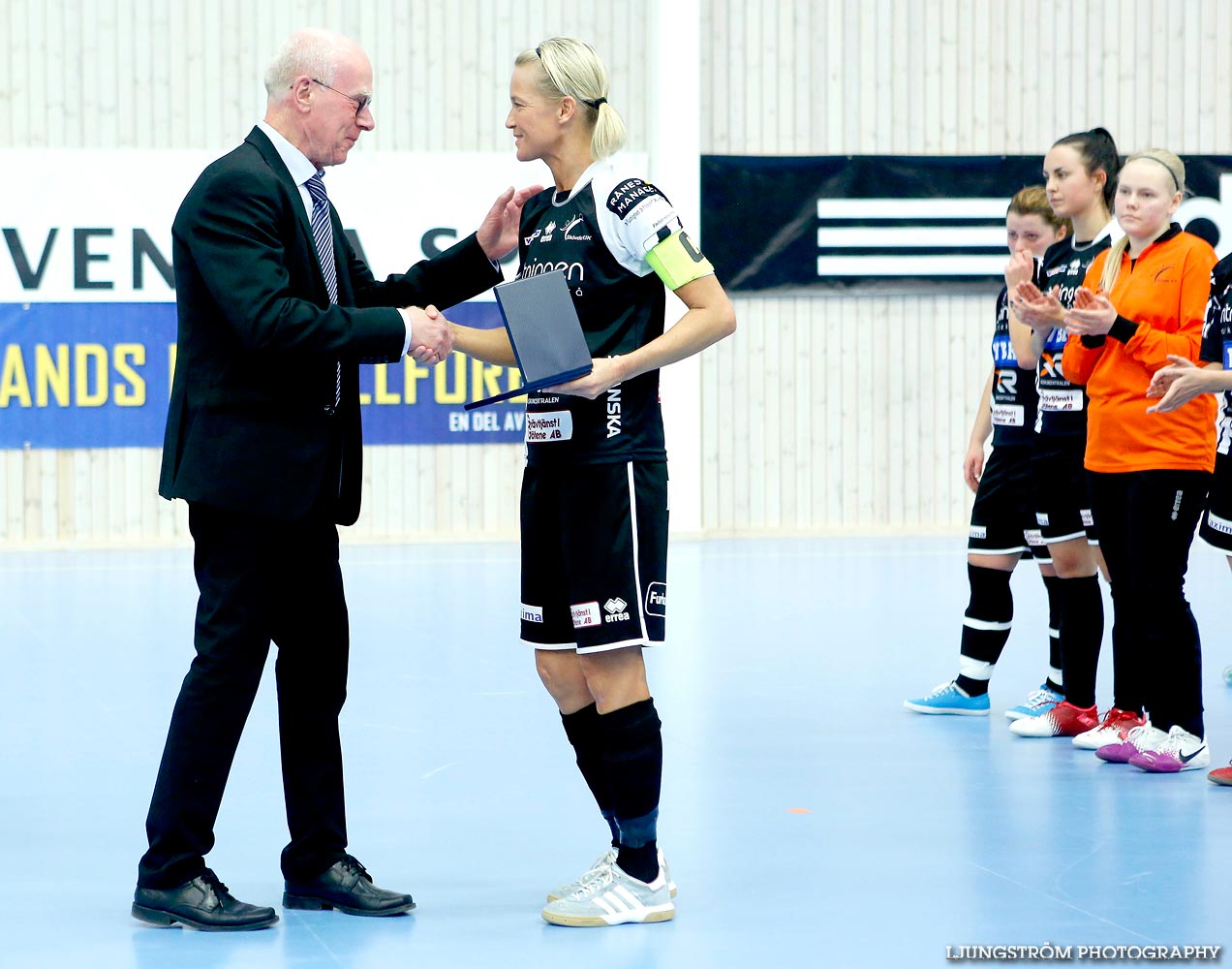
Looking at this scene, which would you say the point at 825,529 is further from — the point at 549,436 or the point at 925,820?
the point at 549,436

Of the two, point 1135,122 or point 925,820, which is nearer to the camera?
point 925,820

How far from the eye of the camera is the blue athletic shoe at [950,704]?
514 centimetres

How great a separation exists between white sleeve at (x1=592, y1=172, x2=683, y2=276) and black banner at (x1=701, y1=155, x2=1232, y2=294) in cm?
Result: 786

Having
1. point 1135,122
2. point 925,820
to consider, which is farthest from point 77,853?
point 1135,122

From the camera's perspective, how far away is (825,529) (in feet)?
36.4

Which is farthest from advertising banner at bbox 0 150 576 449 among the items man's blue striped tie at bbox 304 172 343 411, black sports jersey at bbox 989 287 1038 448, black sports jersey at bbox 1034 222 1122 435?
man's blue striped tie at bbox 304 172 343 411

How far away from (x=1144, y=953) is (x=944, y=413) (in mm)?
8642

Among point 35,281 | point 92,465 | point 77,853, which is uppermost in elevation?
point 35,281

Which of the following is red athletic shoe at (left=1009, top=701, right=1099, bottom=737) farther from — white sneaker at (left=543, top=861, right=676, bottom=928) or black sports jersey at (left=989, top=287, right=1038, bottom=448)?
white sneaker at (left=543, top=861, right=676, bottom=928)

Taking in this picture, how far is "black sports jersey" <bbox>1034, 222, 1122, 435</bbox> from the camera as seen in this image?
4.67 meters

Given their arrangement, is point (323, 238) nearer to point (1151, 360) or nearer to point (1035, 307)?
point (1035, 307)

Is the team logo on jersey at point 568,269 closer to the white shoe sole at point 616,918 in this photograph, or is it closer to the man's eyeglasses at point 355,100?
the man's eyeglasses at point 355,100

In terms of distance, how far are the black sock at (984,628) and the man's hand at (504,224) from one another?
7.95 feet

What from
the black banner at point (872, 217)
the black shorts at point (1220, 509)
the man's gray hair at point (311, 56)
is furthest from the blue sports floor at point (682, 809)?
the black banner at point (872, 217)
